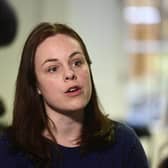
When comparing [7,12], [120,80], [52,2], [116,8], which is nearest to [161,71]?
[120,80]

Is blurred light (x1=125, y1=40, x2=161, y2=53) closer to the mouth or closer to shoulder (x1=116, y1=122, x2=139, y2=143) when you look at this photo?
shoulder (x1=116, y1=122, x2=139, y2=143)

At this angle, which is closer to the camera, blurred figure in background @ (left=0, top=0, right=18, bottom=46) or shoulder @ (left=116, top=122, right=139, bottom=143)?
shoulder @ (left=116, top=122, right=139, bottom=143)

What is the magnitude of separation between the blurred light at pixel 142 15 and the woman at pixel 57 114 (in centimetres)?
301

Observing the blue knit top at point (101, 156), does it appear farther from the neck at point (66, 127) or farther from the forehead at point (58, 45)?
the forehead at point (58, 45)

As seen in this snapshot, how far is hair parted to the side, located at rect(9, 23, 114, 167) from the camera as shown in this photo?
1.59 meters

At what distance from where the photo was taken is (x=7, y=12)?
226 centimetres

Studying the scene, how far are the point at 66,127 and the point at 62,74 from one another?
18 cm

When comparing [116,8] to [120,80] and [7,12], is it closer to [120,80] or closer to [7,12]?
[120,80]

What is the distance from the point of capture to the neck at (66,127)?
5.24 ft

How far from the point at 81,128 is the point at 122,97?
2932mm

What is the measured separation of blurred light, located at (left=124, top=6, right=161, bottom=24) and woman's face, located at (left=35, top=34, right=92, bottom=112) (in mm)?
3059

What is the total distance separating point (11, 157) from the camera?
1588mm

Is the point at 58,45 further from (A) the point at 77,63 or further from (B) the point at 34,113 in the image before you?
(B) the point at 34,113

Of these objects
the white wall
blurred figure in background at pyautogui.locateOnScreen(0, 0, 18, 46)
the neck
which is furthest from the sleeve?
the white wall
